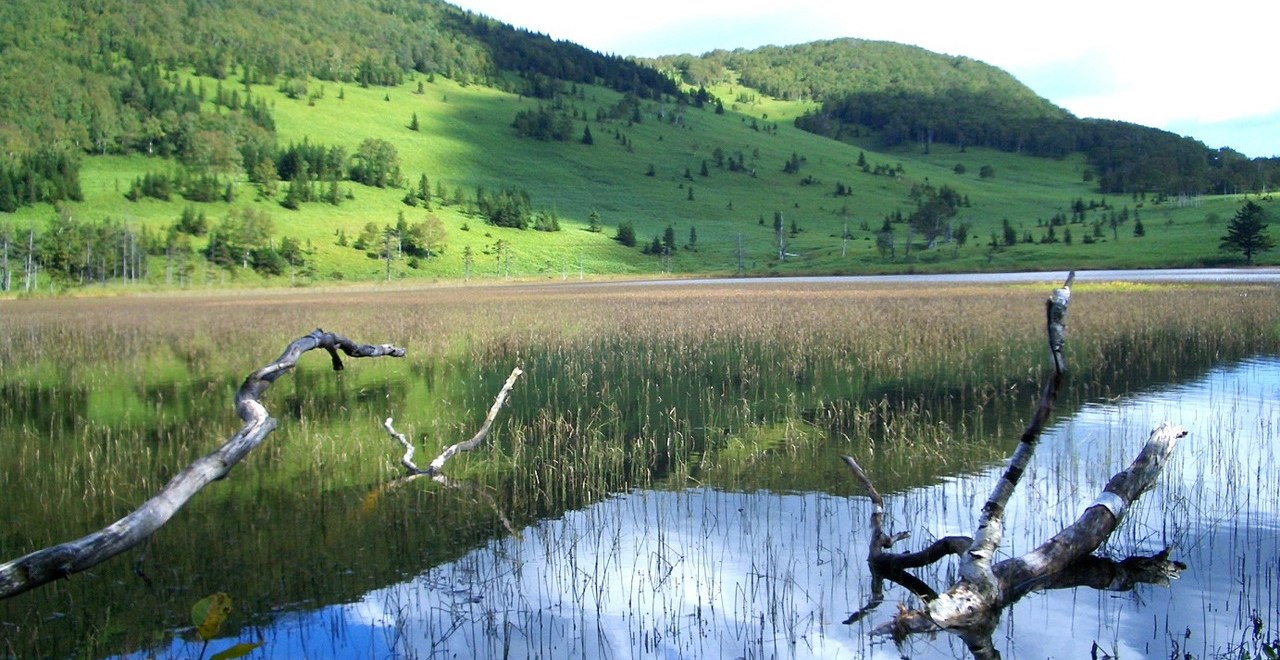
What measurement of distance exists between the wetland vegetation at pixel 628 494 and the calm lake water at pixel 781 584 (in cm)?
3

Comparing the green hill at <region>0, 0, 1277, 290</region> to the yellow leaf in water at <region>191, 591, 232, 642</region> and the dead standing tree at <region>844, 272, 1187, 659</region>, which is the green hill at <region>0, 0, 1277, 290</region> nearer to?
the dead standing tree at <region>844, 272, 1187, 659</region>

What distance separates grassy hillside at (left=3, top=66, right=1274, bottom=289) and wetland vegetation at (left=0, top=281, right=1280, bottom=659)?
67.8 meters

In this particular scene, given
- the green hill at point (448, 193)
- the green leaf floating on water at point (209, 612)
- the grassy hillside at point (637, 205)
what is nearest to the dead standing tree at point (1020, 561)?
the green leaf floating on water at point (209, 612)

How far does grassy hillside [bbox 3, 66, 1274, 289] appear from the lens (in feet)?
320

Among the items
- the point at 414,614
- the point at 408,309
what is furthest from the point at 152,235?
the point at 414,614

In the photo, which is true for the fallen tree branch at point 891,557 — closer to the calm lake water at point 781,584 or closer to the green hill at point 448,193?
the calm lake water at point 781,584

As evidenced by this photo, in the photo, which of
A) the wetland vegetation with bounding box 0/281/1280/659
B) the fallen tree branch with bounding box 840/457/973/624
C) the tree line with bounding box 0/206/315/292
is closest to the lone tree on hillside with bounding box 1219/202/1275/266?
the wetland vegetation with bounding box 0/281/1280/659

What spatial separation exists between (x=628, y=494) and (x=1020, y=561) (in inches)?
209

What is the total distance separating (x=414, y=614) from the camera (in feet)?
23.9

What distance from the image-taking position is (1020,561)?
242 inches

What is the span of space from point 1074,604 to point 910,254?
98377 mm

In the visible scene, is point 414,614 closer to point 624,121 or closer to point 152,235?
point 152,235

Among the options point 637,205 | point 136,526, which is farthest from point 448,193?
Answer: point 136,526

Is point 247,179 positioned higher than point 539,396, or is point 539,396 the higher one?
point 247,179
